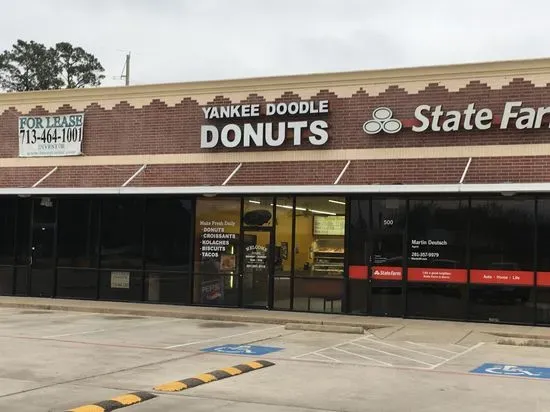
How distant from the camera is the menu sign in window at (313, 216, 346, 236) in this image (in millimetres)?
17500

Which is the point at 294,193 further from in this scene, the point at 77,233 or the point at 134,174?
the point at 77,233

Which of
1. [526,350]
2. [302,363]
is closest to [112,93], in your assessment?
[302,363]

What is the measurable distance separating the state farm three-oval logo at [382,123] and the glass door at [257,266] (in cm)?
359

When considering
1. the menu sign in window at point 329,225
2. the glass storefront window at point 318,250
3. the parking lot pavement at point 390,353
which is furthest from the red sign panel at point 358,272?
the parking lot pavement at point 390,353

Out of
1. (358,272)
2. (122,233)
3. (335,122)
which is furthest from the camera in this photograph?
(122,233)

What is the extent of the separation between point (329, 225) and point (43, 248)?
8.72 m

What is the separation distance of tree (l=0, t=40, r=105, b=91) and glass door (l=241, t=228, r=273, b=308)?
52.3 m

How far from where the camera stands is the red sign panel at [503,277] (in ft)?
52.0

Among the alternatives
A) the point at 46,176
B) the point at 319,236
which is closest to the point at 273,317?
the point at 319,236

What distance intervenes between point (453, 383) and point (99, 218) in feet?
42.6

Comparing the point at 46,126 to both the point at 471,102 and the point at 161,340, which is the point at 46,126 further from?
the point at 471,102

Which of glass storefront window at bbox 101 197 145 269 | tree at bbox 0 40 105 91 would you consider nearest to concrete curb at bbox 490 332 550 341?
glass storefront window at bbox 101 197 145 269

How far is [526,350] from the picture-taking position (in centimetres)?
1297

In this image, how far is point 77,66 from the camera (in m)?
67.8
